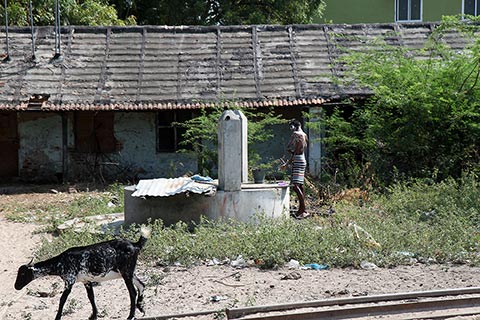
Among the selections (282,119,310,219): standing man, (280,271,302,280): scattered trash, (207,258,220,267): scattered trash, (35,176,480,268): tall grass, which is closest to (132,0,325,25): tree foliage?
(282,119,310,219): standing man

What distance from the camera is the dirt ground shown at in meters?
8.27

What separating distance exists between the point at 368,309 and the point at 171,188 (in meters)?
5.76

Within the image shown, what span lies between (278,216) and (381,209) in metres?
2.07

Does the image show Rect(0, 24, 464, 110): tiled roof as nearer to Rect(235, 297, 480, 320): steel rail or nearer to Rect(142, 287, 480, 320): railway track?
Rect(142, 287, 480, 320): railway track

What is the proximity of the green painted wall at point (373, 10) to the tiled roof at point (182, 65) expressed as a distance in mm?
7572

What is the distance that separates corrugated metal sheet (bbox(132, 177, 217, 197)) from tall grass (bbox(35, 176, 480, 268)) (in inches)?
22.7

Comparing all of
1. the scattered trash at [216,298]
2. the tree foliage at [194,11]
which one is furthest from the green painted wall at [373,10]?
the scattered trash at [216,298]

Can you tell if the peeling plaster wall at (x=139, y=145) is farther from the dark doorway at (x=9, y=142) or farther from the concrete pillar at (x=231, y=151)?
the concrete pillar at (x=231, y=151)

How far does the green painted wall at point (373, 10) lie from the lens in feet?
94.4

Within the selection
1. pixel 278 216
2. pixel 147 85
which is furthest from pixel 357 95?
pixel 278 216

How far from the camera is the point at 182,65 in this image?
20.0m

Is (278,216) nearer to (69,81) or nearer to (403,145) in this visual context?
(403,145)

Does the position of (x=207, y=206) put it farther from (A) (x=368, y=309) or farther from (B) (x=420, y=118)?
(B) (x=420, y=118)

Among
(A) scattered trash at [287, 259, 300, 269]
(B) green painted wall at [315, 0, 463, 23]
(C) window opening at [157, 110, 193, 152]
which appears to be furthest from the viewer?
(B) green painted wall at [315, 0, 463, 23]
